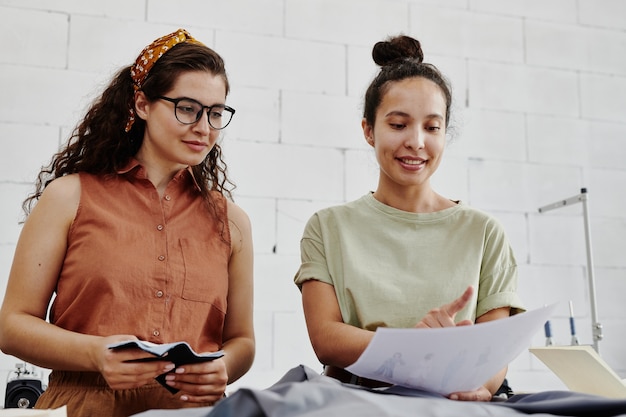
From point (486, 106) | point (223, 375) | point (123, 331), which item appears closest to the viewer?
point (223, 375)

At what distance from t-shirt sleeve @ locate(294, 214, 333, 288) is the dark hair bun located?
39cm

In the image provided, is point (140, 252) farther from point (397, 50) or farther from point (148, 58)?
point (397, 50)

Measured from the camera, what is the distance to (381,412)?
2.61 ft

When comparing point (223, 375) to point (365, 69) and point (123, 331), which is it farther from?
point (365, 69)

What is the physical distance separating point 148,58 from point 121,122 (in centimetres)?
15

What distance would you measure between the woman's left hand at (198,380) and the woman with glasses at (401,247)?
23 centimetres

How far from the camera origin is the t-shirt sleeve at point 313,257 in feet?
4.91

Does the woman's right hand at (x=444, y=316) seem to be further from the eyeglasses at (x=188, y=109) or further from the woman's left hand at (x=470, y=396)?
the eyeglasses at (x=188, y=109)

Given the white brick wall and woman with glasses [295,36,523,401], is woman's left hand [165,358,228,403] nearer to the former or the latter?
woman with glasses [295,36,523,401]

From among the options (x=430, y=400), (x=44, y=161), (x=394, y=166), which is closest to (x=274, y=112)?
(x=44, y=161)

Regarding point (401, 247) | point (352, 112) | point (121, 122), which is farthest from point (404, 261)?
point (352, 112)

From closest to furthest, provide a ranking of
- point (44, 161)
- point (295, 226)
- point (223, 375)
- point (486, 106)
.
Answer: point (223, 375), point (44, 161), point (295, 226), point (486, 106)

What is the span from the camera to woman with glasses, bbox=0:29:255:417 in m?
1.37

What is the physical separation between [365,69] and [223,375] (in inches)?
77.9
